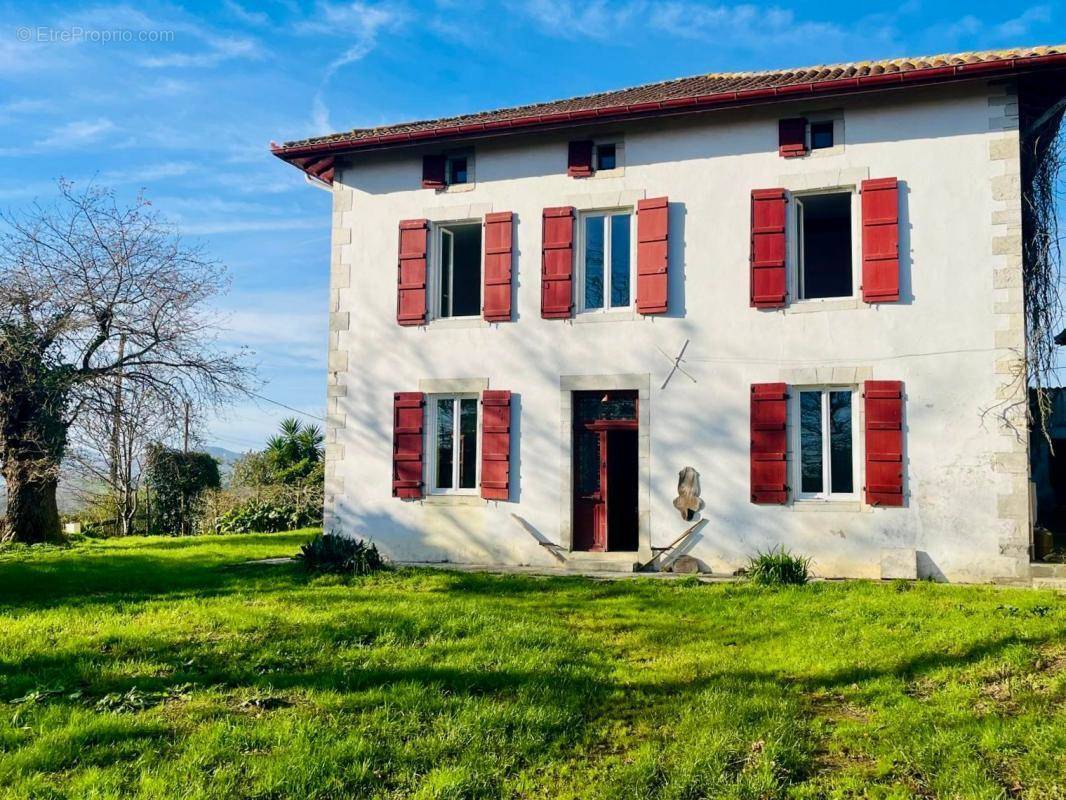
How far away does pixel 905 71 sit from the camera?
9578mm

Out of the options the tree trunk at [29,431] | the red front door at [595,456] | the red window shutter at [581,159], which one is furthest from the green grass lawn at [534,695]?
the tree trunk at [29,431]

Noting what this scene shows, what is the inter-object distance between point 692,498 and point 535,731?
6348 millimetres

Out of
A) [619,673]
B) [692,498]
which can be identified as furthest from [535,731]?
[692,498]

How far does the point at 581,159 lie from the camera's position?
11281 mm

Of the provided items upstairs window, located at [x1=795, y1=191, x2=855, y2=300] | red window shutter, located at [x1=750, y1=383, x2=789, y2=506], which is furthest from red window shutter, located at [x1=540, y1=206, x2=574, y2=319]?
upstairs window, located at [x1=795, y1=191, x2=855, y2=300]

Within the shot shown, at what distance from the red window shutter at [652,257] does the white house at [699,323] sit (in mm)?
28

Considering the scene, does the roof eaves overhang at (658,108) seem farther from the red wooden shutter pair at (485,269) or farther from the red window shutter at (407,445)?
the red window shutter at (407,445)

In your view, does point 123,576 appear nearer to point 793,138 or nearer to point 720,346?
point 720,346

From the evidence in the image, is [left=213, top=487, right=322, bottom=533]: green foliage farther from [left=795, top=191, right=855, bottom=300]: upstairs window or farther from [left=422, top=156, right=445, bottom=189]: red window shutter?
[left=795, top=191, right=855, bottom=300]: upstairs window

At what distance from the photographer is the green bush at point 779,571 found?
358 inches

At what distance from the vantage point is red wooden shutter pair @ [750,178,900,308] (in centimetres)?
991

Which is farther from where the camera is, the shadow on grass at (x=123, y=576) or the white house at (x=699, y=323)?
the white house at (x=699, y=323)

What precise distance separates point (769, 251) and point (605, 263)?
2104 millimetres

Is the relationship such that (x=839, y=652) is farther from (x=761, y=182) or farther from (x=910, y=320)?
(x=761, y=182)
